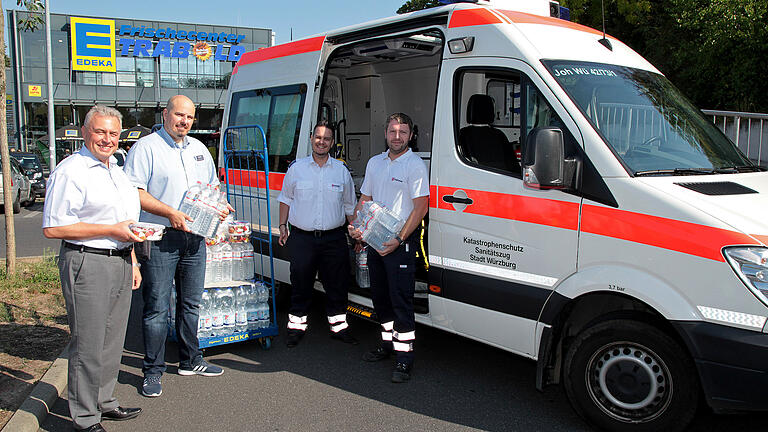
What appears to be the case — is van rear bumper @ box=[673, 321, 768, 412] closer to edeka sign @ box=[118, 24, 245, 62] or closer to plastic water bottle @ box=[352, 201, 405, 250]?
plastic water bottle @ box=[352, 201, 405, 250]

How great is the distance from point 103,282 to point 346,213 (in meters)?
2.32

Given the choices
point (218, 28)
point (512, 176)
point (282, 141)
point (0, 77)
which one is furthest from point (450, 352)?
point (218, 28)

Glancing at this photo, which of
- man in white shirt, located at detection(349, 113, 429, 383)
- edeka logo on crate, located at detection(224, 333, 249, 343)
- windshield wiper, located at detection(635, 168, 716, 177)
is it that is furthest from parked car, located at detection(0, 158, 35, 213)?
windshield wiper, located at detection(635, 168, 716, 177)

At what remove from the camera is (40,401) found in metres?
4.19

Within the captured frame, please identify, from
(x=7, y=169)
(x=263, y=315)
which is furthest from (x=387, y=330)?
(x=7, y=169)

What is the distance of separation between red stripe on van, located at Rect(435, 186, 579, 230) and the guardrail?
6090 mm

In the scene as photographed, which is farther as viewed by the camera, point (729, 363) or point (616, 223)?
point (616, 223)

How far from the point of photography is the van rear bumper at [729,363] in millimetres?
3096

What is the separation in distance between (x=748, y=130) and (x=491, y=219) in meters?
6.55

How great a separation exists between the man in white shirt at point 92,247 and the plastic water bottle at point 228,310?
1423 mm

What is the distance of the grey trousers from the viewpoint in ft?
11.8

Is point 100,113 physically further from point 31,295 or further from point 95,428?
point 31,295

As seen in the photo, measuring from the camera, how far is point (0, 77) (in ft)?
22.7

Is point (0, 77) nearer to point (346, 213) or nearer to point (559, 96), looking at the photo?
point (346, 213)
